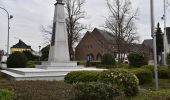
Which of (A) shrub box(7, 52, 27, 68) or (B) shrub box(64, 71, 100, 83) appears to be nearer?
(B) shrub box(64, 71, 100, 83)

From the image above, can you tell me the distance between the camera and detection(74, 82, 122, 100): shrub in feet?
29.7

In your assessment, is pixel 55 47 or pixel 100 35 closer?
pixel 55 47

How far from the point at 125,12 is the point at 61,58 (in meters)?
17.1

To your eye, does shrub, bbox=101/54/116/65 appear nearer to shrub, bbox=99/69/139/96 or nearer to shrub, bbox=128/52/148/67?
shrub, bbox=128/52/148/67

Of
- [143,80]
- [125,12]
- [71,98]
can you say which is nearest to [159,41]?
[125,12]

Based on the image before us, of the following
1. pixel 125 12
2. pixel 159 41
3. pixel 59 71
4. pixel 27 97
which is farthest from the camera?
pixel 159 41

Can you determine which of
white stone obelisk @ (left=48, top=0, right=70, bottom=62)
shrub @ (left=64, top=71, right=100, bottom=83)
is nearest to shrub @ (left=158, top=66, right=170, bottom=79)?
white stone obelisk @ (left=48, top=0, right=70, bottom=62)

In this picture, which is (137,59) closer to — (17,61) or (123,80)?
(17,61)

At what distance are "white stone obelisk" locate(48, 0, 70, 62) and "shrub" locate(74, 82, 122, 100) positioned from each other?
13975 mm

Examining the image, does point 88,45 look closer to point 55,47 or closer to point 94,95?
point 55,47

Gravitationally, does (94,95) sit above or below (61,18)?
below

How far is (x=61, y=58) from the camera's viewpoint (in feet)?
77.0

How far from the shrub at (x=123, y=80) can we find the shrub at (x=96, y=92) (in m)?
1.99

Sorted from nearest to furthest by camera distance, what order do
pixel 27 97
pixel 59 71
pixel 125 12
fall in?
pixel 27 97
pixel 59 71
pixel 125 12
